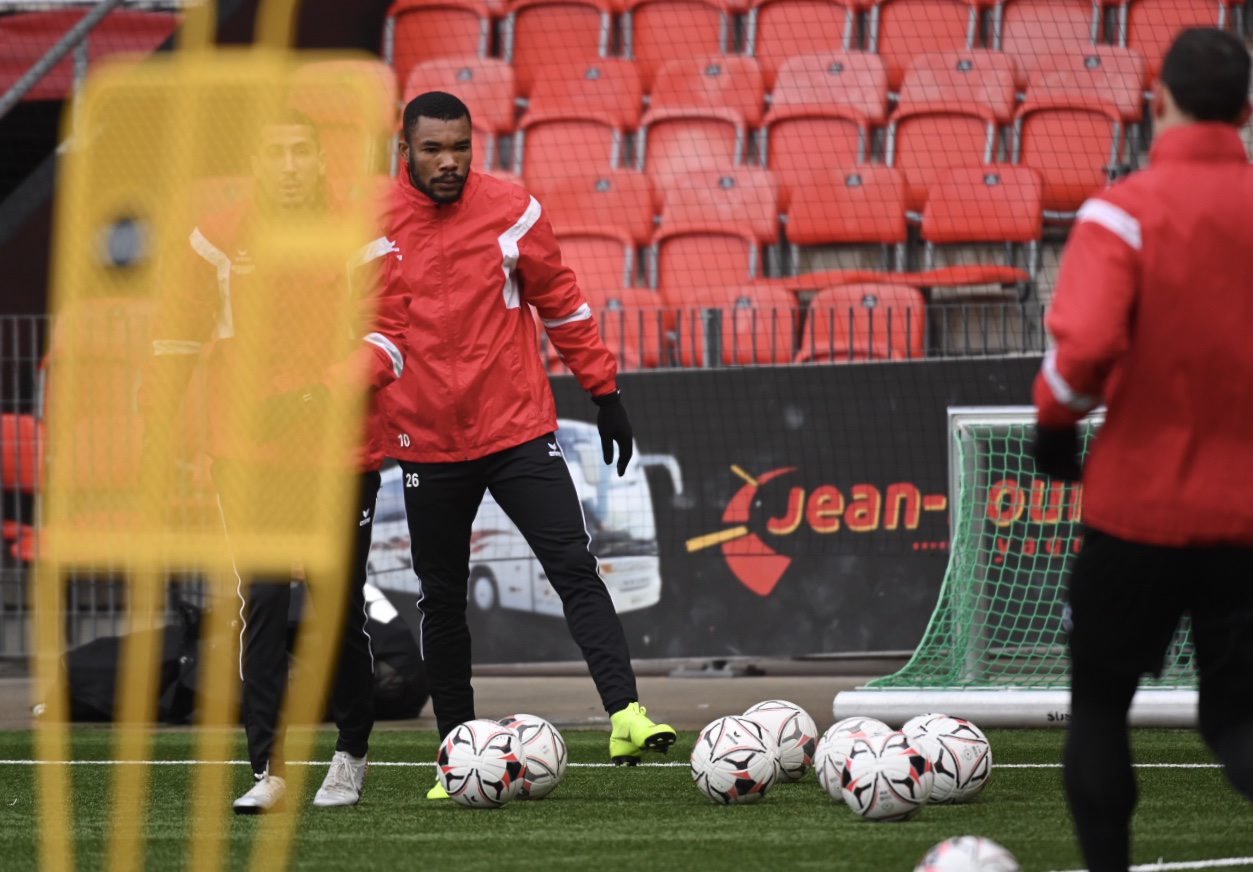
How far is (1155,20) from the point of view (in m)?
12.4

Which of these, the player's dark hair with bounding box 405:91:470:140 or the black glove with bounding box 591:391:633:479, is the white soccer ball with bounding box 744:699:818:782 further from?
the player's dark hair with bounding box 405:91:470:140

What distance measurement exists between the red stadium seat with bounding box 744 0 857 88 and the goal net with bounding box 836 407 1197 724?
476 centimetres

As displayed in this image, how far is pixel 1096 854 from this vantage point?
3914 mm

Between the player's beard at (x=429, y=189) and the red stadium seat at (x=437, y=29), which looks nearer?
the player's beard at (x=429, y=189)

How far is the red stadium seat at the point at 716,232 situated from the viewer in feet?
38.3

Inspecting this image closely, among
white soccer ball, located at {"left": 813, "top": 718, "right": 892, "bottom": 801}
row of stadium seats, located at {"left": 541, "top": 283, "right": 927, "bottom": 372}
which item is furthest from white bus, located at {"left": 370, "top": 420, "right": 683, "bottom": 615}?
white soccer ball, located at {"left": 813, "top": 718, "right": 892, "bottom": 801}

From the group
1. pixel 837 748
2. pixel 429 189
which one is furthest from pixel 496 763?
pixel 429 189

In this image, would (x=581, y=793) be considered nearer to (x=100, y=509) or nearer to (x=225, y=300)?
(x=225, y=300)

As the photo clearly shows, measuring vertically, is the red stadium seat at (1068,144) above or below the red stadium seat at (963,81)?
below

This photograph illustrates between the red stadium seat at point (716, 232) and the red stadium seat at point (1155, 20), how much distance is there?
2499 mm

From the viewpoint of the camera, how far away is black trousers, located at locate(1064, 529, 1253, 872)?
3850 mm

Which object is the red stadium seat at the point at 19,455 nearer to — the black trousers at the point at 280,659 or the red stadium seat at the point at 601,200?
the red stadium seat at the point at 601,200

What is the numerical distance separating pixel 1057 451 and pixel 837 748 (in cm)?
200

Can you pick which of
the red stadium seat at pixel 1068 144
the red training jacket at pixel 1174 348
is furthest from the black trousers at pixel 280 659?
the red stadium seat at pixel 1068 144
